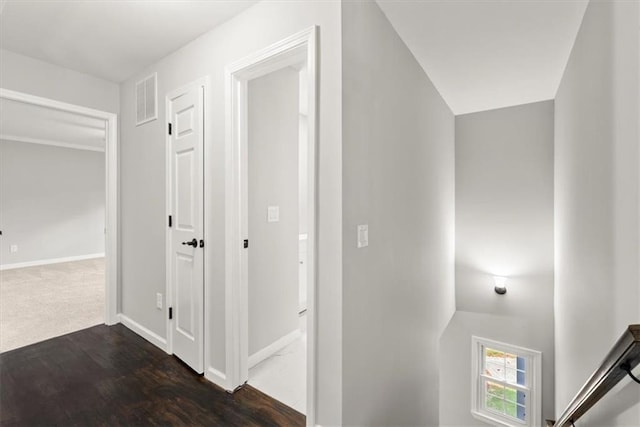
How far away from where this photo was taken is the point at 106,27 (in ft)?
7.41

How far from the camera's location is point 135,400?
202 centimetres

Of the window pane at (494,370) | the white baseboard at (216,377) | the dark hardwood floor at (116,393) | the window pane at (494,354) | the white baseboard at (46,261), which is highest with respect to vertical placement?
the white baseboard at (46,261)

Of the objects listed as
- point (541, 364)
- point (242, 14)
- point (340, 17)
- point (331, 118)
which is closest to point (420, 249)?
point (331, 118)

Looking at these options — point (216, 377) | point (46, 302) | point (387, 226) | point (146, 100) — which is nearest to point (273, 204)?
point (387, 226)

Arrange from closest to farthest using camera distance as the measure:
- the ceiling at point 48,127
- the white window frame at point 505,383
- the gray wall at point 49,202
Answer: the white window frame at point 505,383 < the ceiling at point 48,127 < the gray wall at point 49,202

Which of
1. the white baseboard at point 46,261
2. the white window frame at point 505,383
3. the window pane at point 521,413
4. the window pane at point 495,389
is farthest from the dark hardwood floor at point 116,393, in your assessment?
the white baseboard at point 46,261

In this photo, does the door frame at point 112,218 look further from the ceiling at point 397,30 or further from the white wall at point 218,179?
the ceiling at point 397,30

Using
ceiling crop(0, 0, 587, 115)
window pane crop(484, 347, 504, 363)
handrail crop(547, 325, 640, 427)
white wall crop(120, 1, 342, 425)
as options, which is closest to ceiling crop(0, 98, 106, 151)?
ceiling crop(0, 0, 587, 115)

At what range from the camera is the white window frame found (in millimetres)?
4035

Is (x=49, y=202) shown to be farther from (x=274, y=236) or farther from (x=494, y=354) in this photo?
(x=494, y=354)

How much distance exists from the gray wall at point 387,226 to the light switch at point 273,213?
107 cm

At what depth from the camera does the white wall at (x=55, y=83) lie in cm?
262

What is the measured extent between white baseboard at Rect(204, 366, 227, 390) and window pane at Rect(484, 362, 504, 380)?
4.18 m

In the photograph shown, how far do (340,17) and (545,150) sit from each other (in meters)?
3.52
